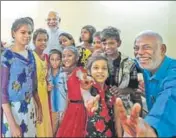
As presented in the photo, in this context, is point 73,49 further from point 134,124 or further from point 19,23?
point 134,124

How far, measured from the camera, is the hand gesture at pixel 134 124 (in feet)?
4.41

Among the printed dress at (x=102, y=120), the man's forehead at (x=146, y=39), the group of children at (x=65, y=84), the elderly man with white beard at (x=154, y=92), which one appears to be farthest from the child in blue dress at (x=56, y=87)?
the man's forehead at (x=146, y=39)

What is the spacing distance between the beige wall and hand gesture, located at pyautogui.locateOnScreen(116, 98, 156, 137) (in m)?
0.26

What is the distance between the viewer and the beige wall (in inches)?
55.9

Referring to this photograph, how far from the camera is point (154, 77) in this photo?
4.67ft

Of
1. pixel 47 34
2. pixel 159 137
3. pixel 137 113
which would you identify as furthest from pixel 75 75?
pixel 159 137

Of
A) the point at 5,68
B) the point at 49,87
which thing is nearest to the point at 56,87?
the point at 49,87

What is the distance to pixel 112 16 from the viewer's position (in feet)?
4.72

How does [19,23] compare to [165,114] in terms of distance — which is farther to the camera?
[19,23]

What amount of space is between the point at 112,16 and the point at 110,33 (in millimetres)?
83

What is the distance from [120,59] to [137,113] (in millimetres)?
263

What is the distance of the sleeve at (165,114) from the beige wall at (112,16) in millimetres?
184

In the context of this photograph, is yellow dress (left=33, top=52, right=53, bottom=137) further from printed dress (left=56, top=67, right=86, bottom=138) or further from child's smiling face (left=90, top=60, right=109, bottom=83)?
child's smiling face (left=90, top=60, right=109, bottom=83)

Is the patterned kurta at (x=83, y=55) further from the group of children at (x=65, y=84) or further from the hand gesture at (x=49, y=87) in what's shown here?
the hand gesture at (x=49, y=87)
